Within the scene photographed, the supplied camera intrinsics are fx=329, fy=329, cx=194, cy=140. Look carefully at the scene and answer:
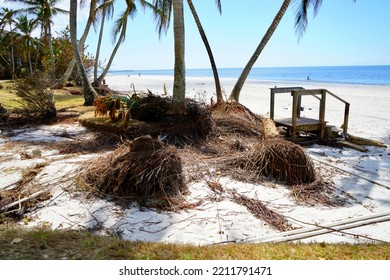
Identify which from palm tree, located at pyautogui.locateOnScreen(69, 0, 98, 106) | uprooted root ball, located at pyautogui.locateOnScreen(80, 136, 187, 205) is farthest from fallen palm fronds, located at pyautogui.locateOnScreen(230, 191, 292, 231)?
palm tree, located at pyautogui.locateOnScreen(69, 0, 98, 106)

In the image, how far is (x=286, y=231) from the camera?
12.3 ft

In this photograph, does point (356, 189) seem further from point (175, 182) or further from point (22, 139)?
point (22, 139)

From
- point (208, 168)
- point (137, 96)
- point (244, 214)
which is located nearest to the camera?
point (244, 214)

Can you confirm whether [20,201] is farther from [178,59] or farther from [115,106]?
[178,59]

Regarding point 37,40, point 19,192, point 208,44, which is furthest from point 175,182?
point 37,40

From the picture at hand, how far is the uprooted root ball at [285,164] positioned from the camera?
17.7 ft

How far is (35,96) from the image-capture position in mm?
9500

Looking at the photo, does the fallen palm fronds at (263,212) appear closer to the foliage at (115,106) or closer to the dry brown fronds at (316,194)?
the dry brown fronds at (316,194)

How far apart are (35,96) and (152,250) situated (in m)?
8.03

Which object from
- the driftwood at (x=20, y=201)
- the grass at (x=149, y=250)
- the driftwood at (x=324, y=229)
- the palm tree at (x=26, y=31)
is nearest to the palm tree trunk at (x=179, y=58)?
the driftwood at (x=20, y=201)

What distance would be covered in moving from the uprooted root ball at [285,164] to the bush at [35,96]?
22.6 ft

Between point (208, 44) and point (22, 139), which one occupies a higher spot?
point (208, 44)

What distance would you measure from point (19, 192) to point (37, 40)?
3204 centimetres

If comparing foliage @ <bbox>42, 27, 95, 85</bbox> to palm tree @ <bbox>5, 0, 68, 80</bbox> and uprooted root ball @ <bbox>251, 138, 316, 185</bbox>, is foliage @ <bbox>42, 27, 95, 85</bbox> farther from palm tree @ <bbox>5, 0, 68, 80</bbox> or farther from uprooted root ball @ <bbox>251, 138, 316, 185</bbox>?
uprooted root ball @ <bbox>251, 138, 316, 185</bbox>
